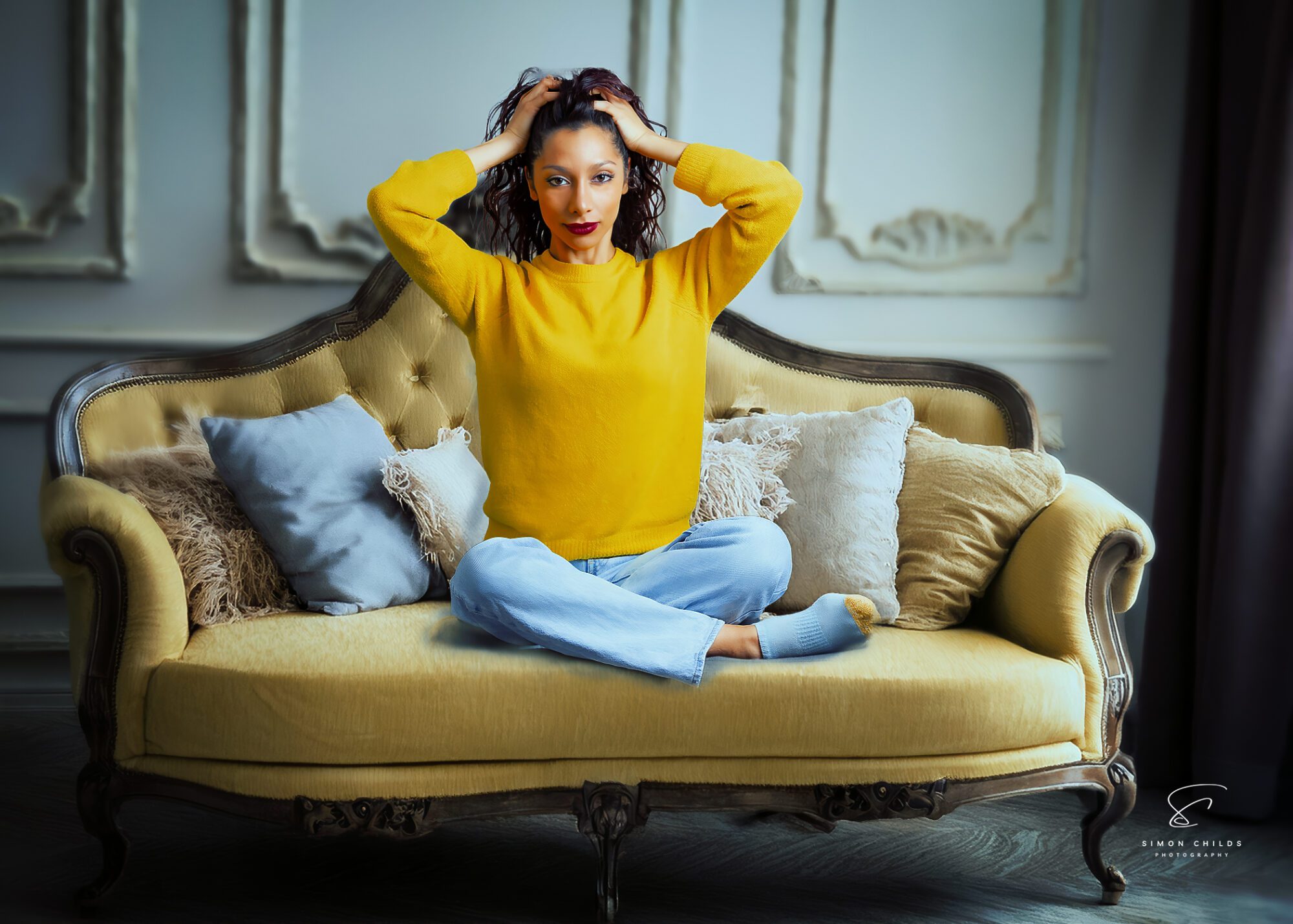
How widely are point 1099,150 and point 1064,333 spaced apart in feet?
1.49

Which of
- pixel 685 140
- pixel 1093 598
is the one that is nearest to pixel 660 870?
pixel 1093 598

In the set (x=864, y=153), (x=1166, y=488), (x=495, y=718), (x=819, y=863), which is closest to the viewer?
(x=495, y=718)

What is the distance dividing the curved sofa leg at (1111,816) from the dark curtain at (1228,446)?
58cm

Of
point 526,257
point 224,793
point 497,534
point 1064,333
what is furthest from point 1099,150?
point 224,793

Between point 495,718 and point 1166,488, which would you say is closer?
point 495,718

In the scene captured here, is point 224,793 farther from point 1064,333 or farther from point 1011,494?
point 1064,333

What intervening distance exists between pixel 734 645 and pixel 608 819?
31cm

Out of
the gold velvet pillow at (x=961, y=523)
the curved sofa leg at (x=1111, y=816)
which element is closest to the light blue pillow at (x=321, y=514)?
the gold velvet pillow at (x=961, y=523)

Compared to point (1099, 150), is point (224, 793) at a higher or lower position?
lower

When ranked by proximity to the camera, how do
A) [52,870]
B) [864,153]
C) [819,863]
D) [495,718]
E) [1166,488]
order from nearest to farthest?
1. [495,718]
2. [52,870]
3. [819,863]
4. [1166,488]
5. [864,153]

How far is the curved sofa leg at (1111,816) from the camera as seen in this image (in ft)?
5.23

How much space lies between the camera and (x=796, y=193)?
1.65 metres

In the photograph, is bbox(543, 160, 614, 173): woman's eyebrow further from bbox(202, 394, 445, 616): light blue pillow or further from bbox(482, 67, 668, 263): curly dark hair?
bbox(202, 394, 445, 616): light blue pillow

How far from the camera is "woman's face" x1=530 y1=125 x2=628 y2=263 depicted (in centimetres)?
→ 155
